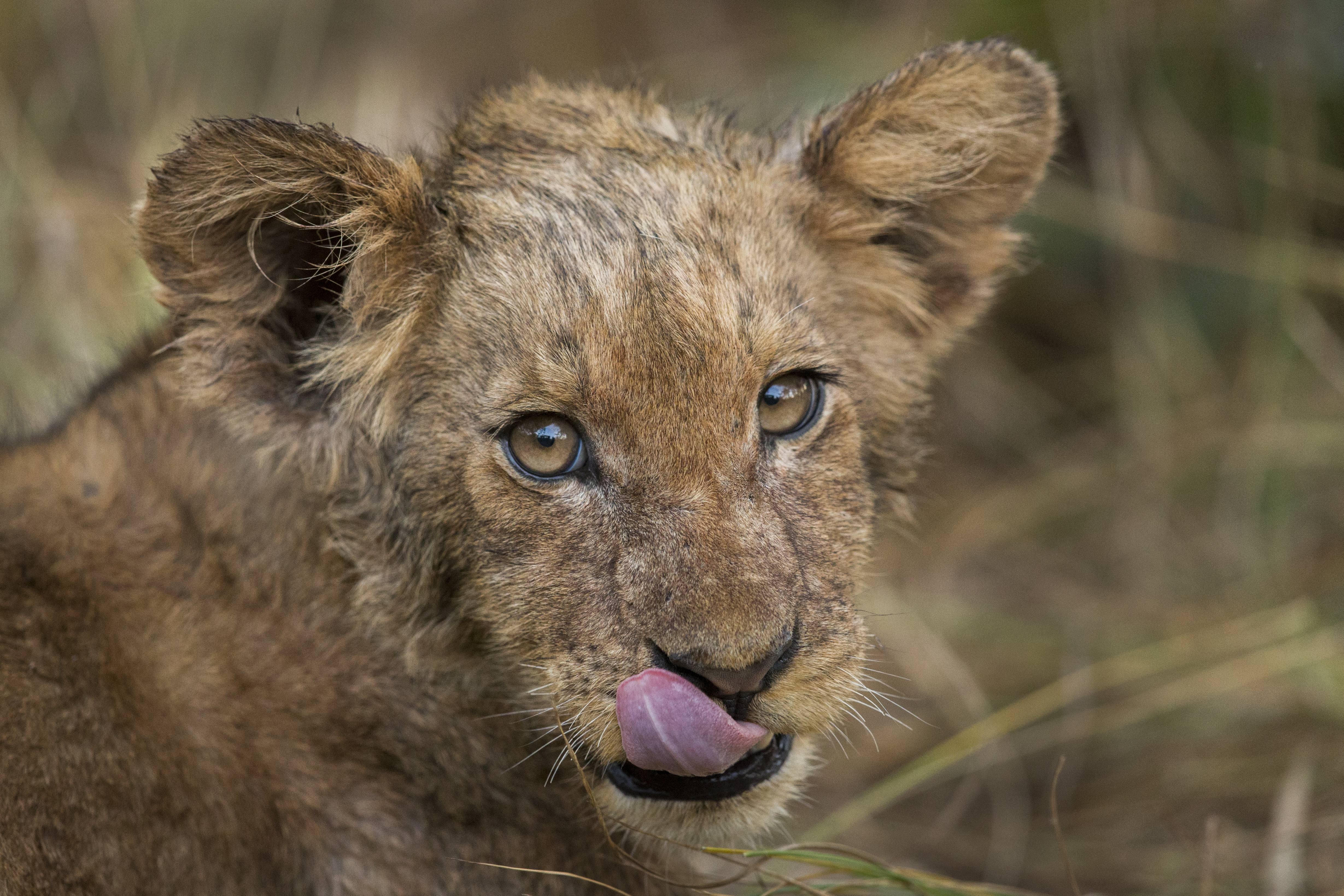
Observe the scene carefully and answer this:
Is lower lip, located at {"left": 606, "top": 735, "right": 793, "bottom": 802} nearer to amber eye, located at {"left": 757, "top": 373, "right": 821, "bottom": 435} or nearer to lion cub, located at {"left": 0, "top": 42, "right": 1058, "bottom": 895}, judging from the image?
lion cub, located at {"left": 0, "top": 42, "right": 1058, "bottom": 895}

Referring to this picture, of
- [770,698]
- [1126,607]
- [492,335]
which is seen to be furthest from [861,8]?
[770,698]

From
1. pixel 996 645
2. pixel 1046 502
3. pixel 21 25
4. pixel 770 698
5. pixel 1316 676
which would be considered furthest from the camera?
pixel 21 25

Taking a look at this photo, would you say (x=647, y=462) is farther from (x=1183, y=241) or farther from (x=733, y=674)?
(x=1183, y=241)

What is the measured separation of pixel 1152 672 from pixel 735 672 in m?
3.00

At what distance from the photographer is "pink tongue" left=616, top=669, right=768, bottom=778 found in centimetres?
275

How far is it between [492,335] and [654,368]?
44 centimetres

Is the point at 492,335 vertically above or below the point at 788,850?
above

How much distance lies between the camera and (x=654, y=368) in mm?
3000

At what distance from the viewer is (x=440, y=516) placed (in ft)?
10.5

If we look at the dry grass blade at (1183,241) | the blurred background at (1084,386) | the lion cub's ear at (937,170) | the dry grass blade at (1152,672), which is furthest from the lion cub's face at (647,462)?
the dry grass blade at (1183,241)

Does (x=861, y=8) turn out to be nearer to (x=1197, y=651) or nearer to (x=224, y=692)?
(x=1197, y=651)

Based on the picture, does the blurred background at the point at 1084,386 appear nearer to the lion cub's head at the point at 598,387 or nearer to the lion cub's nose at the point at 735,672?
the lion cub's head at the point at 598,387

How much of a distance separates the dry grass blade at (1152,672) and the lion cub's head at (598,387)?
1.79 meters

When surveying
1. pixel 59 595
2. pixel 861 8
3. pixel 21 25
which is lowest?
pixel 59 595
